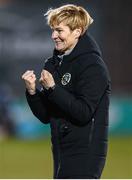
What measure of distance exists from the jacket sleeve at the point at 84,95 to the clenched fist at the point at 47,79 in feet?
0.13

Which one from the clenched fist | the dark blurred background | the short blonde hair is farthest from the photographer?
the dark blurred background

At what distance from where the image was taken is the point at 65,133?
455cm

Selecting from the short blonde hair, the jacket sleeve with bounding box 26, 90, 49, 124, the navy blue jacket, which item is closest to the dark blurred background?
the jacket sleeve with bounding box 26, 90, 49, 124

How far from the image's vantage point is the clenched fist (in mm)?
4398

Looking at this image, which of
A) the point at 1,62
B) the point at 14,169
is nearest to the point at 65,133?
the point at 14,169

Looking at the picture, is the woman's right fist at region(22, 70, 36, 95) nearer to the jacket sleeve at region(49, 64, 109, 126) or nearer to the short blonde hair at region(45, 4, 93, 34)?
the jacket sleeve at region(49, 64, 109, 126)

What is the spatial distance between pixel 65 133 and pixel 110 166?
7646mm

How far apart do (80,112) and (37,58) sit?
11.6 meters

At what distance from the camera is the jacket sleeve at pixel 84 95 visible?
4426mm

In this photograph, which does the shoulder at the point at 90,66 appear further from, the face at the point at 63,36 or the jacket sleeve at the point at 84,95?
the face at the point at 63,36

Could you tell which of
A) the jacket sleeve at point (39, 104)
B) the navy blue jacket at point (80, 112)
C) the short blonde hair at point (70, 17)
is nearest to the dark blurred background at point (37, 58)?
the jacket sleeve at point (39, 104)

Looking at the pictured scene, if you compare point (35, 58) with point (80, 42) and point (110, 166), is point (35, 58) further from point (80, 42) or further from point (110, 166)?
point (80, 42)

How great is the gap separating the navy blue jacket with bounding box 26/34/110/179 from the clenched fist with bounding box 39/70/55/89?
0.12 ft

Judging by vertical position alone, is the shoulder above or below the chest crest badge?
above
